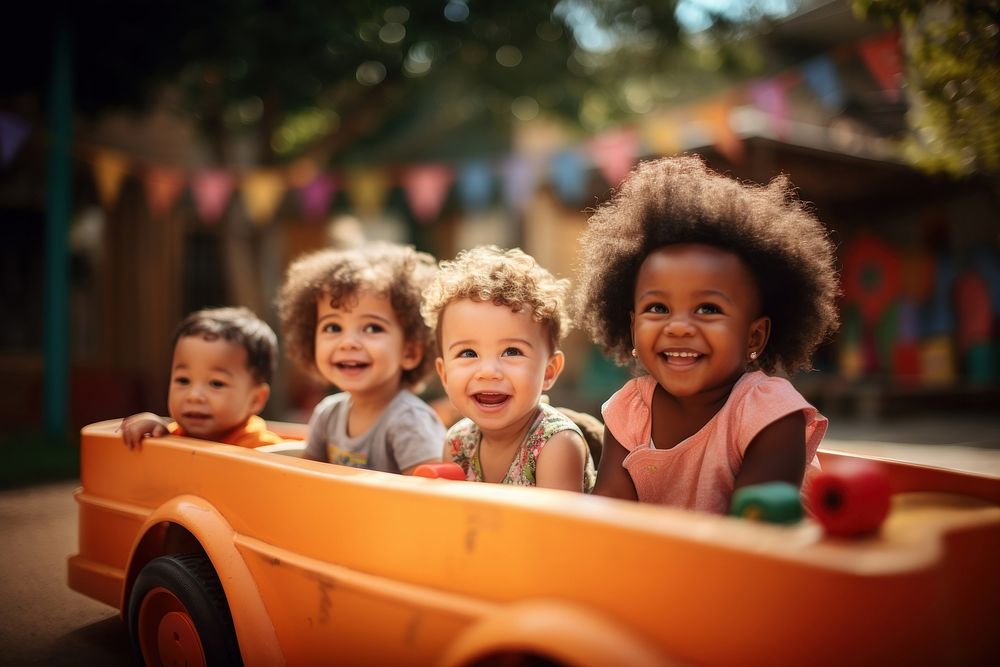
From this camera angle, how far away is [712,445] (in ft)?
6.35

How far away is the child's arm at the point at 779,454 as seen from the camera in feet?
5.78

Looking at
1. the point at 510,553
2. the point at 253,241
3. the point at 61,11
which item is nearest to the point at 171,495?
the point at 510,553

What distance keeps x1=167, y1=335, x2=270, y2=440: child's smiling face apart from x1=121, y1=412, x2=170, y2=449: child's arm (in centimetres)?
22

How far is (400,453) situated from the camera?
2.71 meters

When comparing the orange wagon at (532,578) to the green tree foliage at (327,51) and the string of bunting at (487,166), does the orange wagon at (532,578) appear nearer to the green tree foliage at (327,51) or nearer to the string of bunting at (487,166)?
the string of bunting at (487,166)

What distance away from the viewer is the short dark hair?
284 centimetres

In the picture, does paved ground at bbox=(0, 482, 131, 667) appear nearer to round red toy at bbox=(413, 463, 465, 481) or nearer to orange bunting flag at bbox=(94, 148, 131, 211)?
round red toy at bbox=(413, 463, 465, 481)

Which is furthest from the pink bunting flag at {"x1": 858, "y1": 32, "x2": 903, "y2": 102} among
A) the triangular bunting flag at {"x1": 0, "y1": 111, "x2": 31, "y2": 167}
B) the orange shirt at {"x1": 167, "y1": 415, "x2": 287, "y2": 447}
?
the triangular bunting flag at {"x1": 0, "y1": 111, "x2": 31, "y2": 167}

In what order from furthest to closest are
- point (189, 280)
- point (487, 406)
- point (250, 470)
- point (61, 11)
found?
point (189, 280), point (61, 11), point (487, 406), point (250, 470)

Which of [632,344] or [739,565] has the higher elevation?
[632,344]

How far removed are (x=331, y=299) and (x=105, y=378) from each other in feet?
25.4

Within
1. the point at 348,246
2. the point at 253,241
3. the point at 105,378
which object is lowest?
the point at 105,378

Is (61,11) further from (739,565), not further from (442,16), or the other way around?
(739,565)

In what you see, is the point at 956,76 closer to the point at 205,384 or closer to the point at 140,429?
the point at 205,384
